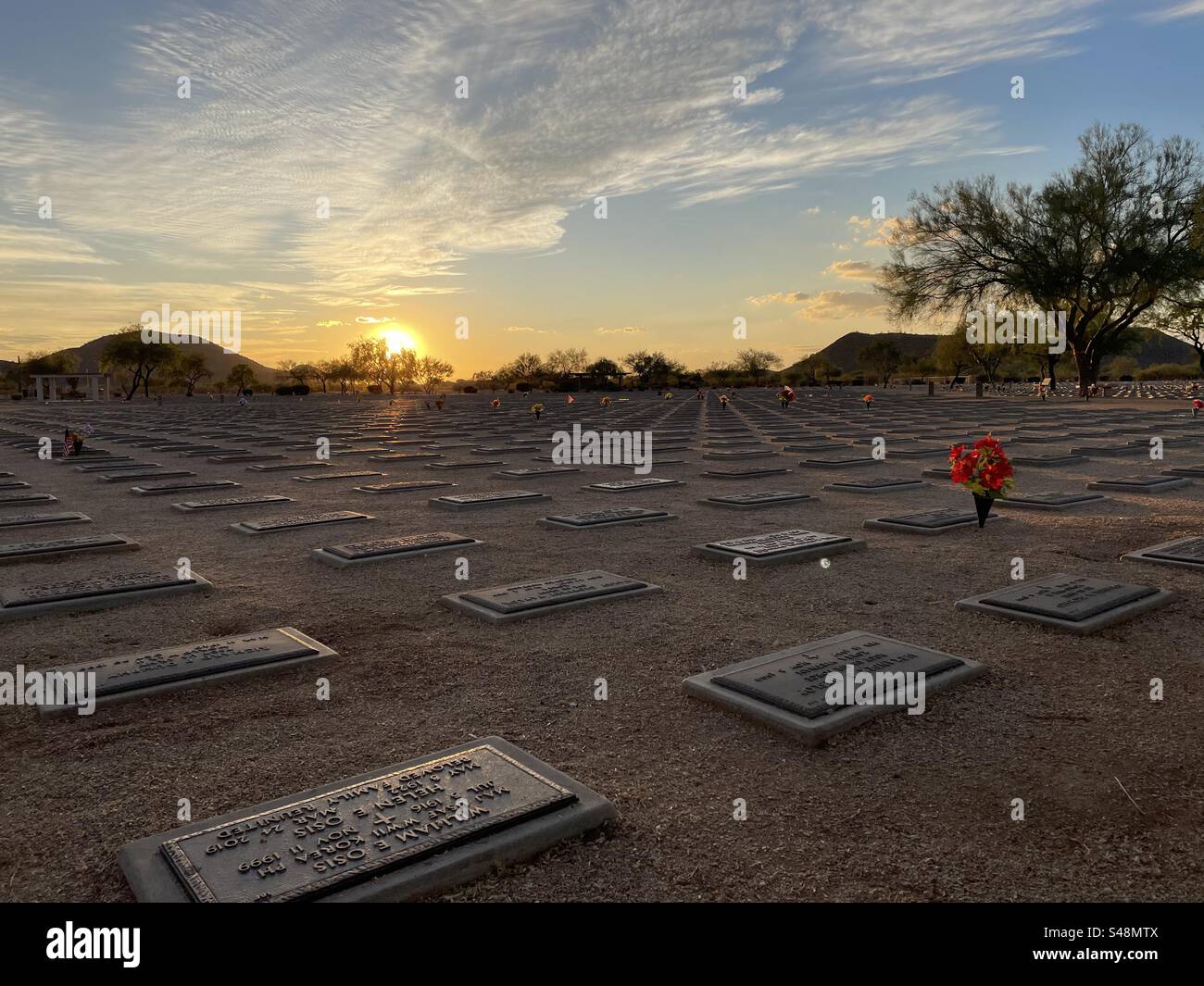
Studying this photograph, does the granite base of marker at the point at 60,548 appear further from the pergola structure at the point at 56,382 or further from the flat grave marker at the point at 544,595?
the pergola structure at the point at 56,382

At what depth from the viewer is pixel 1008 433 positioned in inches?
887

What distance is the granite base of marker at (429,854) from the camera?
2.69 meters

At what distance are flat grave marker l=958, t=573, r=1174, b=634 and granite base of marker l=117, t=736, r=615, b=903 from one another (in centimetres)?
371

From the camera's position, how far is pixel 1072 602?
5734mm

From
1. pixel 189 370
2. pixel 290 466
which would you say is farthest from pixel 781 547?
pixel 189 370

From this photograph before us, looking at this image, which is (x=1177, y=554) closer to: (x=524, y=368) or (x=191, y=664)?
(x=191, y=664)

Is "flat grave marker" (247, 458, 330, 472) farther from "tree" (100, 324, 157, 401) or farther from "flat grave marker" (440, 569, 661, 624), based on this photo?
"tree" (100, 324, 157, 401)

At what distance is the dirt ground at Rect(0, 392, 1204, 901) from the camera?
2885 millimetres

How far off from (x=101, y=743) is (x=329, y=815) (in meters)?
1.56

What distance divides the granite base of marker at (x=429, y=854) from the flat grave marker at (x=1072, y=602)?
3.71m

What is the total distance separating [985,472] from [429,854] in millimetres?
7714

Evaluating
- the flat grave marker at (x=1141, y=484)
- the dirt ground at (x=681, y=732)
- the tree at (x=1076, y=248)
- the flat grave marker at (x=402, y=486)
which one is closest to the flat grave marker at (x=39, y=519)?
the dirt ground at (x=681, y=732)
